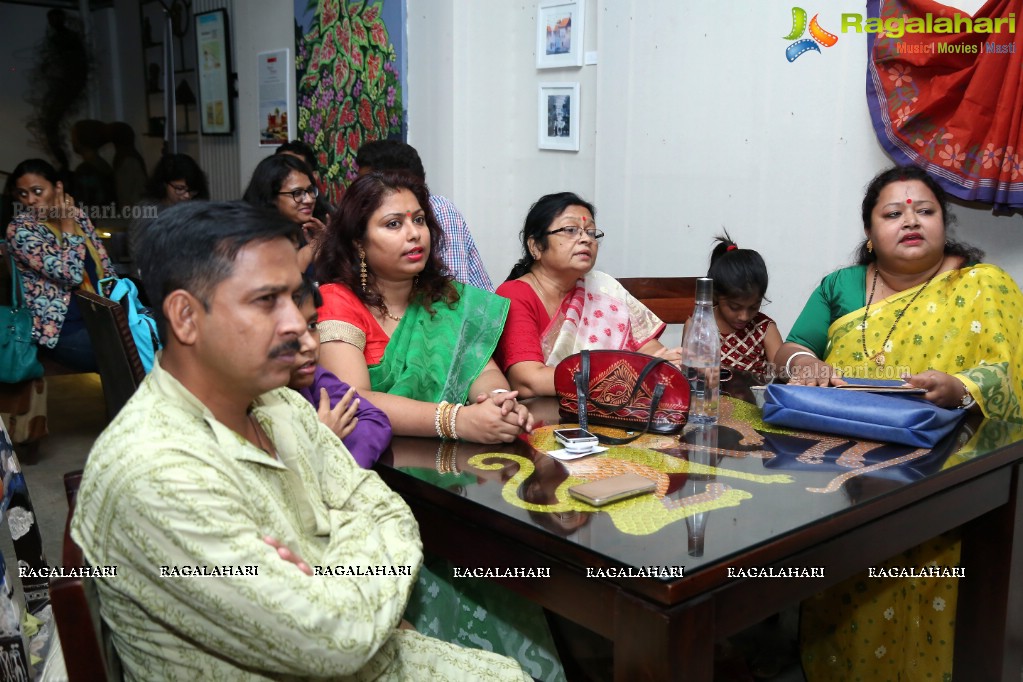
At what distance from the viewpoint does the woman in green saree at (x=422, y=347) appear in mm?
1882

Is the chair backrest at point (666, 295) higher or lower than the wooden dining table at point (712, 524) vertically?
higher

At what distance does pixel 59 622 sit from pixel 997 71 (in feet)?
9.65

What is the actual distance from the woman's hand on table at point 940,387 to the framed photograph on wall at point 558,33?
2677 millimetres

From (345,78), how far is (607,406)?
3904 millimetres

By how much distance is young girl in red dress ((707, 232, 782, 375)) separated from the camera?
2.92 metres

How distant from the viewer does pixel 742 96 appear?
140 inches

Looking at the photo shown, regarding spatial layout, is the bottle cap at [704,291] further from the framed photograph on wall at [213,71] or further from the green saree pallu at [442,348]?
the framed photograph on wall at [213,71]

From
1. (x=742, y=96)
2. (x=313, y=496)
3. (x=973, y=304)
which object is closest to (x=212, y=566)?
(x=313, y=496)

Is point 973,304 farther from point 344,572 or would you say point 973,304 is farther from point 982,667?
point 344,572

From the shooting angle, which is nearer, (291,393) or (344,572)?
(344,572)

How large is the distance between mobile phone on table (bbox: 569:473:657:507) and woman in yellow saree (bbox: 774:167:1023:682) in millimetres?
752

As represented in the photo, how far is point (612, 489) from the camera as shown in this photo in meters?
1.50

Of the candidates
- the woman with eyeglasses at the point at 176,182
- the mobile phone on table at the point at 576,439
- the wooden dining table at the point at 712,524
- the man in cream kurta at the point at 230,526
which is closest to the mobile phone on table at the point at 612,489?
the wooden dining table at the point at 712,524

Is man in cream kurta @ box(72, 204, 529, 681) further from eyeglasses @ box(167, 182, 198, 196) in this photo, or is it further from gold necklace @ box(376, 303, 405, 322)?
eyeglasses @ box(167, 182, 198, 196)
